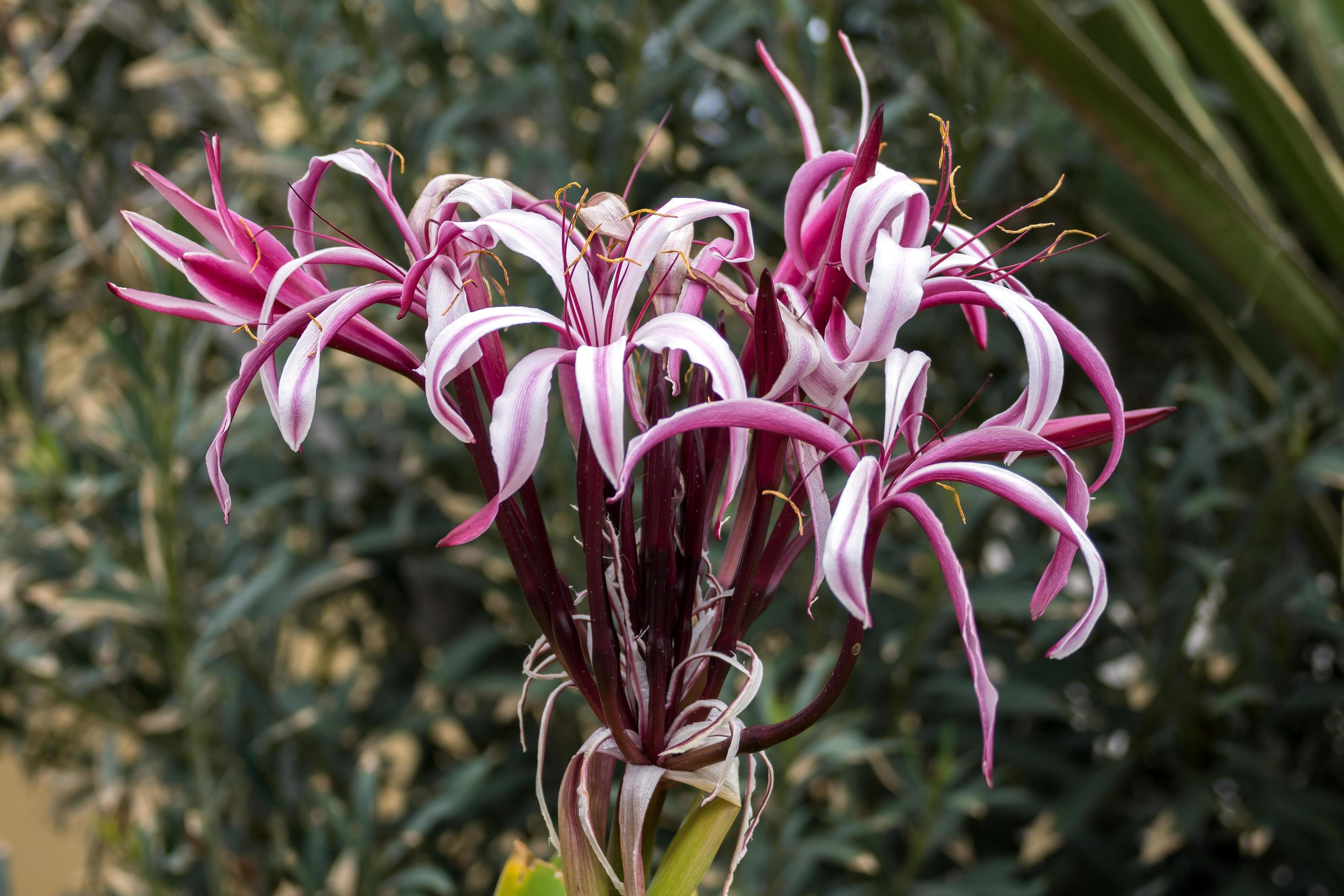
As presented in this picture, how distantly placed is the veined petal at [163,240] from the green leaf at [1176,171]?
1.47 ft

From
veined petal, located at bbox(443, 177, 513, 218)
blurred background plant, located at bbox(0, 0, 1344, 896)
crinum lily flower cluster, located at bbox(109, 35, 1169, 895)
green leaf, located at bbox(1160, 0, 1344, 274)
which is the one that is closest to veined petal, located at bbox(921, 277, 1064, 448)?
crinum lily flower cluster, located at bbox(109, 35, 1169, 895)

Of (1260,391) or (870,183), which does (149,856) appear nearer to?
(870,183)

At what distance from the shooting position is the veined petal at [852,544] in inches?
6.9

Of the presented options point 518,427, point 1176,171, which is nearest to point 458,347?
point 518,427

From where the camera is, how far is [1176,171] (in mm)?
565

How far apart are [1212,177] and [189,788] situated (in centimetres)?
87

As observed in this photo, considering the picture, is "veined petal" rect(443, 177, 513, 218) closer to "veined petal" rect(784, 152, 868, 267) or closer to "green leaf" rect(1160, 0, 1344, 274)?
"veined petal" rect(784, 152, 868, 267)

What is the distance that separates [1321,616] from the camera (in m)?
0.73

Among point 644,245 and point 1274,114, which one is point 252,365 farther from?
point 1274,114

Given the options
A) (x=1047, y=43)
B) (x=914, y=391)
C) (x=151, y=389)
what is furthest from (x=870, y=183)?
(x=151, y=389)

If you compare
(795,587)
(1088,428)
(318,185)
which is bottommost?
(795,587)

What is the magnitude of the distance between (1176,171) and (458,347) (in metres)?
0.51

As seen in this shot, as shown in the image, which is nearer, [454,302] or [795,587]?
[454,302]

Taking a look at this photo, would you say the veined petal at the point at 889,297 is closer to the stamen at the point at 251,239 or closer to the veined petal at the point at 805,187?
the veined petal at the point at 805,187
